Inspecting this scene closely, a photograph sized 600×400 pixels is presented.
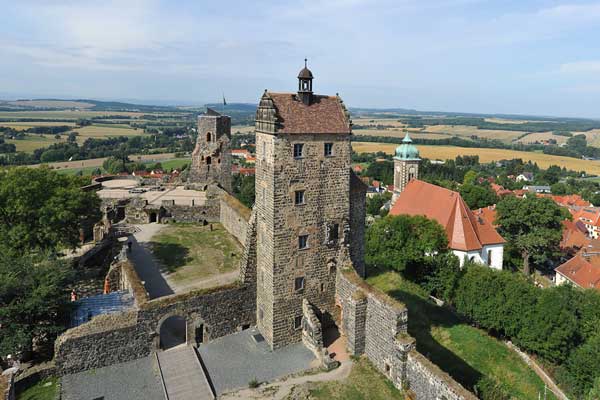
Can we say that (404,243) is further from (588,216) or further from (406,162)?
(588,216)

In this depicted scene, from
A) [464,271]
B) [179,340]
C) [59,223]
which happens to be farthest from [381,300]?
[59,223]

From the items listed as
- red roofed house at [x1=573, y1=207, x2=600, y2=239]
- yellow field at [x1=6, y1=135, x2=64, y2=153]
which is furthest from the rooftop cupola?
yellow field at [x1=6, y1=135, x2=64, y2=153]

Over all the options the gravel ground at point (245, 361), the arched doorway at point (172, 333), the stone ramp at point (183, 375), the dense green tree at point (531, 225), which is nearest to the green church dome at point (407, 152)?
the dense green tree at point (531, 225)

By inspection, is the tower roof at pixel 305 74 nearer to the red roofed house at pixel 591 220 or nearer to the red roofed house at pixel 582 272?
the red roofed house at pixel 582 272

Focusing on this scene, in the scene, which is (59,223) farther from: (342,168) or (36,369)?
(342,168)

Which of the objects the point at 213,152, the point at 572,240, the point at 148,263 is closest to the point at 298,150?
the point at 148,263
